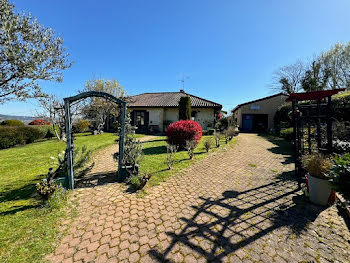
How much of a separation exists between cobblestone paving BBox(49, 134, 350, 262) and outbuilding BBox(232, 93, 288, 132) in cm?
2064

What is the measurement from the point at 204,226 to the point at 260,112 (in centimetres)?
2390

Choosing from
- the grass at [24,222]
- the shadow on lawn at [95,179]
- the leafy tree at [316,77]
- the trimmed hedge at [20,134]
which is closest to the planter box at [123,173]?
the shadow on lawn at [95,179]

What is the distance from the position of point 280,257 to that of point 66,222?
390 cm

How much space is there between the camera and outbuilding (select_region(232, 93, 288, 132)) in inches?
854

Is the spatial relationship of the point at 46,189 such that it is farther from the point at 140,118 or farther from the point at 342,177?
the point at 140,118

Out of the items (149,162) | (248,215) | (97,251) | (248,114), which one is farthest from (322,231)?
(248,114)

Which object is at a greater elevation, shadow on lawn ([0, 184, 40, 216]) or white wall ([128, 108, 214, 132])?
white wall ([128, 108, 214, 132])

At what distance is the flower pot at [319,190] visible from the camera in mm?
3334

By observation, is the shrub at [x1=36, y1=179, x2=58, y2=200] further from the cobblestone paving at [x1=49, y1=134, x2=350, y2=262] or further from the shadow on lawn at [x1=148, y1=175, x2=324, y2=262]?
the shadow on lawn at [x1=148, y1=175, x2=324, y2=262]

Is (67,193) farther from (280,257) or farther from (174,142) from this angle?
(174,142)

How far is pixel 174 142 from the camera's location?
8.86m

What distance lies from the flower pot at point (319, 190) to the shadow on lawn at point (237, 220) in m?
0.17

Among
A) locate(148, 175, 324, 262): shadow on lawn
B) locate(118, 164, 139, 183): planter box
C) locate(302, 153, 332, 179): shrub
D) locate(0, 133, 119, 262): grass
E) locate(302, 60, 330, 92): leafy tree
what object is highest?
locate(302, 60, 330, 92): leafy tree

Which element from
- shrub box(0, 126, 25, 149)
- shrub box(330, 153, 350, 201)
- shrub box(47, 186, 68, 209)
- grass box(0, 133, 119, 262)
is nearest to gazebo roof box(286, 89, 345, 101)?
shrub box(330, 153, 350, 201)
